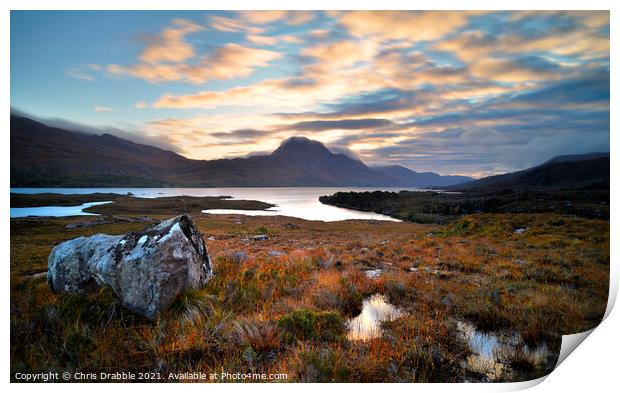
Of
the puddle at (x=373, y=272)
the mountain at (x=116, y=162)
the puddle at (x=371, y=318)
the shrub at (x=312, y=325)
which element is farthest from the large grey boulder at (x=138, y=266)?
the puddle at (x=373, y=272)

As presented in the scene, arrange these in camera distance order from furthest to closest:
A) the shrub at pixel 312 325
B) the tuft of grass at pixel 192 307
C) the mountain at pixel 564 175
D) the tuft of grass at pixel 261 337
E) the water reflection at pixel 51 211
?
the mountain at pixel 564 175 < the water reflection at pixel 51 211 < the tuft of grass at pixel 192 307 < the shrub at pixel 312 325 < the tuft of grass at pixel 261 337

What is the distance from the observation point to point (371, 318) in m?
4.33

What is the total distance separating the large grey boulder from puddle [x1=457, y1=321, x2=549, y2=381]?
4054 millimetres

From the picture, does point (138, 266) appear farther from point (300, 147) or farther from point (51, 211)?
point (300, 147)

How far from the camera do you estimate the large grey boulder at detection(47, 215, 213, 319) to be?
3.87m

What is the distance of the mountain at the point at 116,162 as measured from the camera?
4.94 meters

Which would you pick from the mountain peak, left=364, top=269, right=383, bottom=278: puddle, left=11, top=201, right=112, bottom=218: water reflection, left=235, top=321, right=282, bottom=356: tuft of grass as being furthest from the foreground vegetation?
the mountain peak

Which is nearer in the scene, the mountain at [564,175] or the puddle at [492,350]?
the puddle at [492,350]

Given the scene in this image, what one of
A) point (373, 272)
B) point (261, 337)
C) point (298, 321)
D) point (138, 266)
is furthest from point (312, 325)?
point (373, 272)

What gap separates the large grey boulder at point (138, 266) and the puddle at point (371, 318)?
2535mm

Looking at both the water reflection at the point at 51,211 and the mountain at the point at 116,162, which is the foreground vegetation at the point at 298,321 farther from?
the mountain at the point at 116,162

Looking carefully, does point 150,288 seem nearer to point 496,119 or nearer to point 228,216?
point 496,119

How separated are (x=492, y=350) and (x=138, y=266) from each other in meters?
4.91
